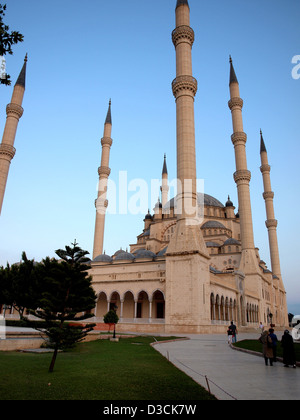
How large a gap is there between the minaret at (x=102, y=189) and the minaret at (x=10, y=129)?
11.4 meters

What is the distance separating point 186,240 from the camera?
2411cm

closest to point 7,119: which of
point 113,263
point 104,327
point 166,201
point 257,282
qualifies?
point 113,263

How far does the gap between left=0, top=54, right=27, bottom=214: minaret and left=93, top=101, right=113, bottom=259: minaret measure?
37.3ft

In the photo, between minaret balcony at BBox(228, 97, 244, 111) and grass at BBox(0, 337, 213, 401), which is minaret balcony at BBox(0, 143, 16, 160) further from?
grass at BBox(0, 337, 213, 401)

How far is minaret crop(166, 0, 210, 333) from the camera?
890 inches

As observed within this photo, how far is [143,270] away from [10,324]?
12.2m

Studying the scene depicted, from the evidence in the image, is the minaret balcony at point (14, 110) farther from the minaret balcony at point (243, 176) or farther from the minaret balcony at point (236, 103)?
the minaret balcony at point (243, 176)

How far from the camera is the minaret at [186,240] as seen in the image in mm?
22594

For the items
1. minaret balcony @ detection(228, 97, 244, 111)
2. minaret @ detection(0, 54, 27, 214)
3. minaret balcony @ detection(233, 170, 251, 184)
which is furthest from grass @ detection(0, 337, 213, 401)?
minaret balcony @ detection(228, 97, 244, 111)

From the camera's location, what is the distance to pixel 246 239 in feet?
122

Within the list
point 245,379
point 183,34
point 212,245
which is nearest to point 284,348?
point 245,379

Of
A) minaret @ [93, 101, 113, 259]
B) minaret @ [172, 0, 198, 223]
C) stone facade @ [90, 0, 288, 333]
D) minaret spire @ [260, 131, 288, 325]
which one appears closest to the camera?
stone facade @ [90, 0, 288, 333]

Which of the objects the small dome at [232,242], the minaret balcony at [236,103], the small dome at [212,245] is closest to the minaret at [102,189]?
the small dome at [212,245]
